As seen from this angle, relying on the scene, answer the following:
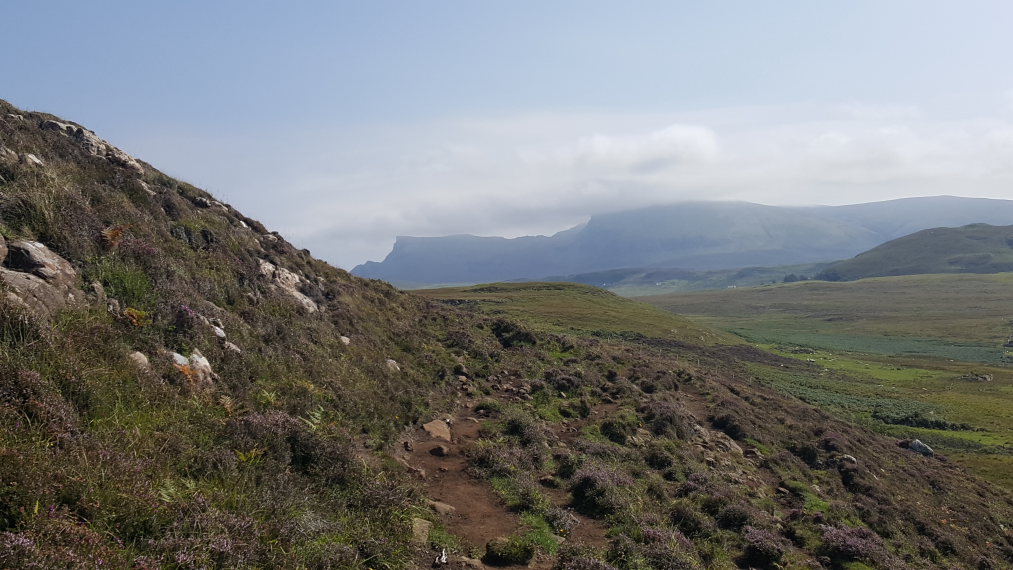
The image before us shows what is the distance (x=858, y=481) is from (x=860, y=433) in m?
12.6

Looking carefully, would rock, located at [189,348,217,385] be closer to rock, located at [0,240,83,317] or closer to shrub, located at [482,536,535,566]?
rock, located at [0,240,83,317]

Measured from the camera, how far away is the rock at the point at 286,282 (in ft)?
66.6

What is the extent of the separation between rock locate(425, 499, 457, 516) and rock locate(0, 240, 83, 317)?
8.83m

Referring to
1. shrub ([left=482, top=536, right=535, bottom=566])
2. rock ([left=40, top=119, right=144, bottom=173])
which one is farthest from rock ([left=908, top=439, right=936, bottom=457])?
rock ([left=40, top=119, right=144, bottom=173])

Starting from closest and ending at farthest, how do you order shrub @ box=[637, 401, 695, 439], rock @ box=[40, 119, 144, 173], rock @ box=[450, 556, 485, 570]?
rock @ box=[450, 556, 485, 570] < rock @ box=[40, 119, 144, 173] < shrub @ box=[637, 401, 695, 439]

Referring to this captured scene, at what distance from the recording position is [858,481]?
2217 cm

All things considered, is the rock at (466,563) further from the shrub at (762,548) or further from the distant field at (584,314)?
the distant field at (584,314)

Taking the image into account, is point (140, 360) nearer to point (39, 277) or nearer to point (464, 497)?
point (39, 277)

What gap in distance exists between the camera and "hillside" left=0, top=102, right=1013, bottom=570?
639cm

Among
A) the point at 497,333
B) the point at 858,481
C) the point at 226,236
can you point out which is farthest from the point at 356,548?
the point at 497,333

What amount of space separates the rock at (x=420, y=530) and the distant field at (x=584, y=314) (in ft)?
159

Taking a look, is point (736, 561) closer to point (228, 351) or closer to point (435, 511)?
point (435, 511)

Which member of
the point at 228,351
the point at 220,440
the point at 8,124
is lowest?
the point at 220,440

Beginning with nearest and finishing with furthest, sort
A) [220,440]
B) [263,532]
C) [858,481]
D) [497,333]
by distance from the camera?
[263,532] → [220,440] → [858,481] → [497,333]
